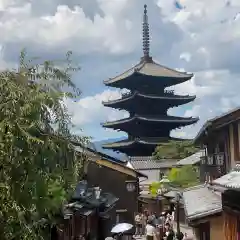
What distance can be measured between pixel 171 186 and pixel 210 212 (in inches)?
930

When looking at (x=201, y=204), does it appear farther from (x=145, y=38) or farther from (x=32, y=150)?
(x=145, y=38)

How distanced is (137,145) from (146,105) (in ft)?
14.8

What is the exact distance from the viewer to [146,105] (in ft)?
206

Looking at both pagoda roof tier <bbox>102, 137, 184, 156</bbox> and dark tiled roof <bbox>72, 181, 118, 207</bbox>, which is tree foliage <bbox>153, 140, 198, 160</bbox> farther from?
dark tiled roof <bbox>72, 181, 118, 207</bbox>

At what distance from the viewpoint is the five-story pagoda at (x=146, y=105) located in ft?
201

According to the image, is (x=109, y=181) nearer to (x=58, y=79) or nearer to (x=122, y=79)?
(x=58, y=79)

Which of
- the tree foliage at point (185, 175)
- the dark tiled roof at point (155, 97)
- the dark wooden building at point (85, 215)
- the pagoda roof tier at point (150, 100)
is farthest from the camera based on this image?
the pagoda roof tier at point (150, 100)

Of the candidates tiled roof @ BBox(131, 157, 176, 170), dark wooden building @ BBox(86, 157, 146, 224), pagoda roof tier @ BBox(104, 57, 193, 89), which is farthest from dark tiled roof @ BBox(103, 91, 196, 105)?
dark wooden building @ BBox(86, 157, 146, 224)

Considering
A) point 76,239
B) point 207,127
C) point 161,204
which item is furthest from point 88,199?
point 161,204

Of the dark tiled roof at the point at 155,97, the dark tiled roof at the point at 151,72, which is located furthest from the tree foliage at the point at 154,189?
the dark tiled roof at the point at 151,72

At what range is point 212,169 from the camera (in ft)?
87.5

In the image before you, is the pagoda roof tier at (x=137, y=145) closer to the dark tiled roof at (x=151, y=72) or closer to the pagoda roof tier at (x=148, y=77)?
the pagoda roof tier at (x=148, y=77)

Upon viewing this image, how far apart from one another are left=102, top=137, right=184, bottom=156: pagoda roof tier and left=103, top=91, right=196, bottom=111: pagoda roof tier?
3.83 metres

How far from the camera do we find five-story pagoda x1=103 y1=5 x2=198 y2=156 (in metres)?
61.2
